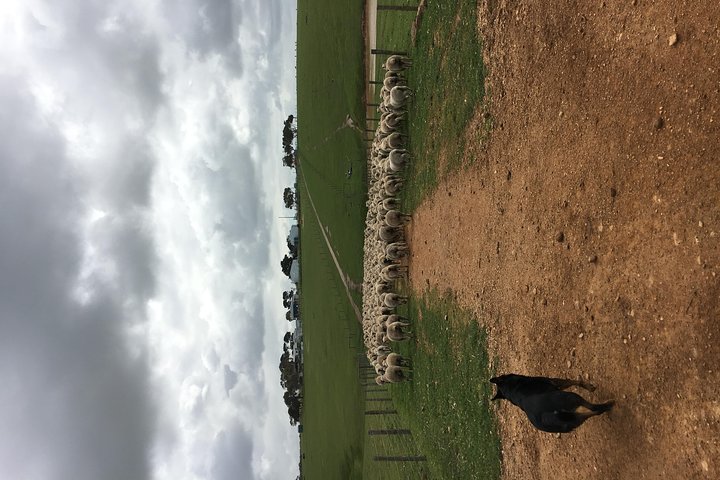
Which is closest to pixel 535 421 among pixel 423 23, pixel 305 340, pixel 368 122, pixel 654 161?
pixel 654 161

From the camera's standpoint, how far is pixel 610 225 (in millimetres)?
10109

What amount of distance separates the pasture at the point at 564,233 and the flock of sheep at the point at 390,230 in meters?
0.92

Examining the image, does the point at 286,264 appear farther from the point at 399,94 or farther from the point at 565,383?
the point at 565,383

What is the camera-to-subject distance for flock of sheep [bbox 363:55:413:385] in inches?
995

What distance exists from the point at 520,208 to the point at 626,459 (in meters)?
6.75

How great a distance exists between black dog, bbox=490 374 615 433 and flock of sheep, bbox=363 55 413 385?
14.3 meters

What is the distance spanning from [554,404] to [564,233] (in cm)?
397

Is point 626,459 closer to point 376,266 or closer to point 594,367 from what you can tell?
point 594,367

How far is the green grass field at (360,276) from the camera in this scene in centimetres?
1744

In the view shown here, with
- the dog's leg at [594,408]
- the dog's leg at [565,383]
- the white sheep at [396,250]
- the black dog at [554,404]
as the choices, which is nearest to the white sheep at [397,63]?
the white sheep at [396,250]

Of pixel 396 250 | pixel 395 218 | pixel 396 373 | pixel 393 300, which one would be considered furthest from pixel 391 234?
pixel 396 373

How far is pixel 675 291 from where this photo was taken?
841 cm

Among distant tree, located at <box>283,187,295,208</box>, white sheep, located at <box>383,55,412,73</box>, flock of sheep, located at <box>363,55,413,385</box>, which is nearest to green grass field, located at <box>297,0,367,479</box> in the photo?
Answer: flock of sheep, located at <box>363,55,413,385</box>

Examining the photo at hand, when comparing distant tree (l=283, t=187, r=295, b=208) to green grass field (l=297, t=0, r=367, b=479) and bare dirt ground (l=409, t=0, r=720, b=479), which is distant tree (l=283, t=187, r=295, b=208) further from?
bare dirt ground (l=409, t=0, r=720, b=479)
